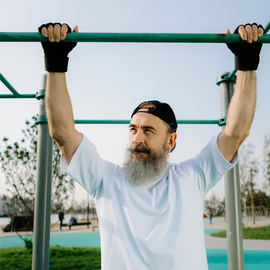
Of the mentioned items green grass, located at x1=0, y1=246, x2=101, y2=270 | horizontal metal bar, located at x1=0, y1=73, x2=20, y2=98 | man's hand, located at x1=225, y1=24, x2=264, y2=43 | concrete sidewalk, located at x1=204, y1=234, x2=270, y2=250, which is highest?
horizontal metal bar, located at x1=0, y1=73, x2=20, y2=98

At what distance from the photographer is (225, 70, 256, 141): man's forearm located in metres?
1.52

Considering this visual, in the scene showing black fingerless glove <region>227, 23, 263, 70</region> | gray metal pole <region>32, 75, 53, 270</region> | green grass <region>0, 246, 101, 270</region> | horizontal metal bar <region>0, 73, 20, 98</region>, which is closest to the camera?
black fingerless glove <region>227, 23, 263, 70</region>

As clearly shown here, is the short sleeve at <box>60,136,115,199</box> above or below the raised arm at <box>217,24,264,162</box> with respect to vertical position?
below

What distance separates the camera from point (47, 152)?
94.4 inches

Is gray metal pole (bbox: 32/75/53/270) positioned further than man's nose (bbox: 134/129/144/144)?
Yes

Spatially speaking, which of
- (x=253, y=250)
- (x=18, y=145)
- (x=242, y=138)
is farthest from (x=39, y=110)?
(x=253, y=250)

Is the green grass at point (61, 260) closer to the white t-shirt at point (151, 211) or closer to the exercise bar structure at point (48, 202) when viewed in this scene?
the exercise bar structure at point (48, 202)

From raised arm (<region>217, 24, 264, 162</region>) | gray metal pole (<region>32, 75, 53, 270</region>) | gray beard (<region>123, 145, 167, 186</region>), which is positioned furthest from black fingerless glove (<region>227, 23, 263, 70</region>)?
gray metal pole (<region>32, 75, 53, 270</region>)

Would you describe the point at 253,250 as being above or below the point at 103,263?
below

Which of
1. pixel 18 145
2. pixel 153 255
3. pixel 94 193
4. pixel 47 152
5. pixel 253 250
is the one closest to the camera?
pixel 153 255

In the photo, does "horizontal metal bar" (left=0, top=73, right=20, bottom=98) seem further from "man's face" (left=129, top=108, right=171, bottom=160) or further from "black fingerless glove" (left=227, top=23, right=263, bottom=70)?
"black fingerless glove" (left=227, top=23, right=263, bottom=70)

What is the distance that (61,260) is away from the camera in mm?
7312

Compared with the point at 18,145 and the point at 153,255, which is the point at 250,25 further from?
the point at 18,145

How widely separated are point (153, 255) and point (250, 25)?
3.97 feet
